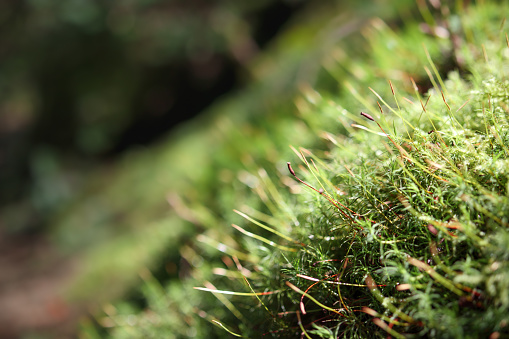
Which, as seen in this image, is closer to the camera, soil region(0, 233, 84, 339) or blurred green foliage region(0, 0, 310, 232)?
soil region(0, 233, 84, 339)

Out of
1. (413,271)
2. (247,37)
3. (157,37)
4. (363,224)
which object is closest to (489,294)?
(413,271)

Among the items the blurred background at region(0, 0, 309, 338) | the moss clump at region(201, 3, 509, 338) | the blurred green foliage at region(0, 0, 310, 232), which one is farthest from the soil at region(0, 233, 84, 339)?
the moss clump at region(201, 3, 509, 338)

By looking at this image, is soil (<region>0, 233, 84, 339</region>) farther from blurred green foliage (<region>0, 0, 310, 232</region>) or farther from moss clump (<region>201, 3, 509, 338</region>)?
moss clump (<region>201, 3, 509, 338</region>)

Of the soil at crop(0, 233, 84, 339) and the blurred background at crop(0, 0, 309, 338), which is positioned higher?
the blurred background at crop(0, 0, 309, 338)

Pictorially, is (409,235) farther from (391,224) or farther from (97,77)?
(97,77)

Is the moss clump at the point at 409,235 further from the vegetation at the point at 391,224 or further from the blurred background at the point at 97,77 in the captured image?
the blurred background at the point at 97,77

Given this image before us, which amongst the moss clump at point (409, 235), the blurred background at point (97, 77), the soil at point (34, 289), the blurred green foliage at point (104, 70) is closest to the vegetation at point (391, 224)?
the moss clump at point (409, 235)
